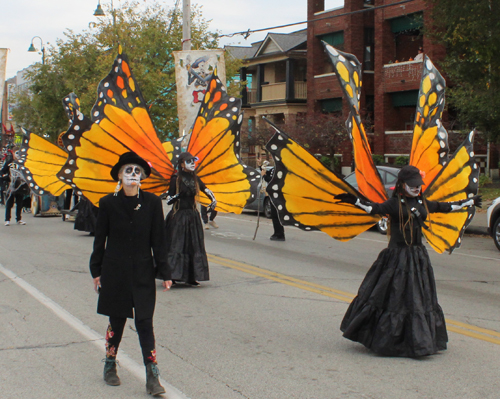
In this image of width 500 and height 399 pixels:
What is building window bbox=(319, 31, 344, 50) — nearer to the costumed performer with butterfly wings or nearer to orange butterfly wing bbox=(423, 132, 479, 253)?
the costumed performer with butterfly wings

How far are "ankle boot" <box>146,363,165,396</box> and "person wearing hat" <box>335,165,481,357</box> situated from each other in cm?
186

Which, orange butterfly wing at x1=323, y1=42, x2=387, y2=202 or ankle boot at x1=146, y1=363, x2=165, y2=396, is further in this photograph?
orange butterfly wing at x1=323, y1=42, x2=387, y2=202

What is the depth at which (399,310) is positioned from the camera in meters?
5.56

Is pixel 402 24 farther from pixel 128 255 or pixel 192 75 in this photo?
pixel 128 255

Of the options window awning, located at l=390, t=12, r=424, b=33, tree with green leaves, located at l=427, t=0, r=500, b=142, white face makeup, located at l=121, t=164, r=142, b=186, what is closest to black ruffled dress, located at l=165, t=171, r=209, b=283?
white face makeup, located at l=121, t=164, r=142, b=186

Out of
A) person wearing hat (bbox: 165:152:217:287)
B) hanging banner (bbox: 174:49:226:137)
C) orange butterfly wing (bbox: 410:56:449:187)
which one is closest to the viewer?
orange butterfly wing (bbox: 410:56:449:187)

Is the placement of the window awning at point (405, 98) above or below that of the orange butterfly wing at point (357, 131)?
above

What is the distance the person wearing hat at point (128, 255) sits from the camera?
4.79 m

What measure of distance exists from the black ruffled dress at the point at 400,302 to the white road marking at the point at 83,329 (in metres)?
1.76

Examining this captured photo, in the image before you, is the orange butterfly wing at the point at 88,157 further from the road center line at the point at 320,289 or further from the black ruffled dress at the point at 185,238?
the road center line at the point at 320,289

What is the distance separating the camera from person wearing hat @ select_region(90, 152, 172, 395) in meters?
4.79

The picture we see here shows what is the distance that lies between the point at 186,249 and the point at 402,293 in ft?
12.8

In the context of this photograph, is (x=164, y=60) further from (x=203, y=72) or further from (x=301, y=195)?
(x=301, y=195)

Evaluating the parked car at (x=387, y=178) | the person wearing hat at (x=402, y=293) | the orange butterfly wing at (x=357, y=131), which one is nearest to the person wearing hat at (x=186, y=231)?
the orange butterfly wing at (x=357, y=131)
